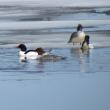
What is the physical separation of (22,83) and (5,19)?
43.6 feet

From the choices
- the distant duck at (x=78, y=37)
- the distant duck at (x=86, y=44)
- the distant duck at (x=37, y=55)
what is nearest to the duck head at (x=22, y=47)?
the distant duck at (x=37, y=55)

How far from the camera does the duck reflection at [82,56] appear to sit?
18.2 meters

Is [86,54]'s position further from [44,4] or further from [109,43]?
[44,4]

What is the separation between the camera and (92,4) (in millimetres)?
35062

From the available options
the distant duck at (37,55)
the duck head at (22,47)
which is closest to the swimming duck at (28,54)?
the distant duck at (37,55)

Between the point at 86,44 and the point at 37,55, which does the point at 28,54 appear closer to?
the point at 37,55

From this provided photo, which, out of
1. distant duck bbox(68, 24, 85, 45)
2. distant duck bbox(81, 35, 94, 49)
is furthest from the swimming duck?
distant duck bbox(68, 24, 85, 45)

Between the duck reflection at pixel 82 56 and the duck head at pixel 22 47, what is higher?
the duck head at pixel 22 47

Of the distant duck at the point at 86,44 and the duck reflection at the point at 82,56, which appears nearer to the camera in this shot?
the duck reflection at the point at 82,56

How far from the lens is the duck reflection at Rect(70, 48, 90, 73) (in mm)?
18225

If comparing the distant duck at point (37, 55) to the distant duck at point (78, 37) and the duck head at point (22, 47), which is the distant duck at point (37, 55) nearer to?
the duck head at point (22, 47)

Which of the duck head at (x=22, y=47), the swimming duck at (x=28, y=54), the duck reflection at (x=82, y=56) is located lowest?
the duck reflection at (x=82, y=56)

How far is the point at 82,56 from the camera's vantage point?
20.4 metres

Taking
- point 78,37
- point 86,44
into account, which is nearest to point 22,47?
point 86,44
